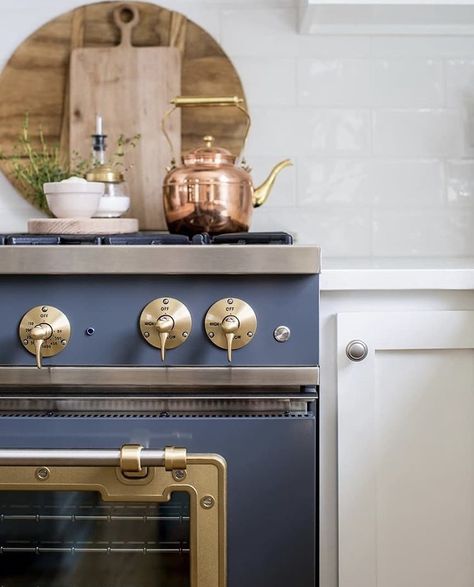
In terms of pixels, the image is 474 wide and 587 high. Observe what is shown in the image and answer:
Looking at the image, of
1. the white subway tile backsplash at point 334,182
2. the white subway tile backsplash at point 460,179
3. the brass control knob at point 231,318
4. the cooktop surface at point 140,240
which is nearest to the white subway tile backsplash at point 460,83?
the white subway tile backsplash at point 460,179

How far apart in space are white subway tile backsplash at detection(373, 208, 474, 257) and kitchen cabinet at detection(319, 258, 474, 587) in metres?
0.60

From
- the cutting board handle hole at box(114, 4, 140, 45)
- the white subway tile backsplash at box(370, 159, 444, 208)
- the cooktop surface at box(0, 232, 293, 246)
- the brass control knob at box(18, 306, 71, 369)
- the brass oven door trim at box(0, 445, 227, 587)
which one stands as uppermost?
the cutting board handle hole at box(114, 4, 140, 45)

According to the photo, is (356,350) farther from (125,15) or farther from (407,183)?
(125,15)

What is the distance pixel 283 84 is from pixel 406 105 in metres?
0.29

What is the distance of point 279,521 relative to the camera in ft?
3.76

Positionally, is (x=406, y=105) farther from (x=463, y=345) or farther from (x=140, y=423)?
(x=140, y=423)

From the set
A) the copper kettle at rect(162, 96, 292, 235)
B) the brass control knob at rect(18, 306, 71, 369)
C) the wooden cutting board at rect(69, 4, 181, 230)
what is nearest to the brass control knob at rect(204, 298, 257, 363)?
the brass control knob at rect(18, 306, 71, 369)

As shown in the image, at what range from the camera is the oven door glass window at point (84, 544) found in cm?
113

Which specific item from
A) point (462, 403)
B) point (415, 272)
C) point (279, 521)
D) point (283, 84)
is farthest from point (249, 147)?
point (279, 521)

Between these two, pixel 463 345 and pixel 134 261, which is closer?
pixel 134 261

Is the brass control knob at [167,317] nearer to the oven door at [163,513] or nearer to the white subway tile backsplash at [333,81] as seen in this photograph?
the oven door at [163,513]

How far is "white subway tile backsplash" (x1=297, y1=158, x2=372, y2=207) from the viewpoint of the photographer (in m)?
1.86

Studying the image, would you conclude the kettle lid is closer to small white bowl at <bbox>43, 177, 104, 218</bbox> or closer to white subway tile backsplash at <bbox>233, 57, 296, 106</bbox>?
small white bowl at <bbox>43, 177, 104, 218</bbox>

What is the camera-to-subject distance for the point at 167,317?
3.72 feet
